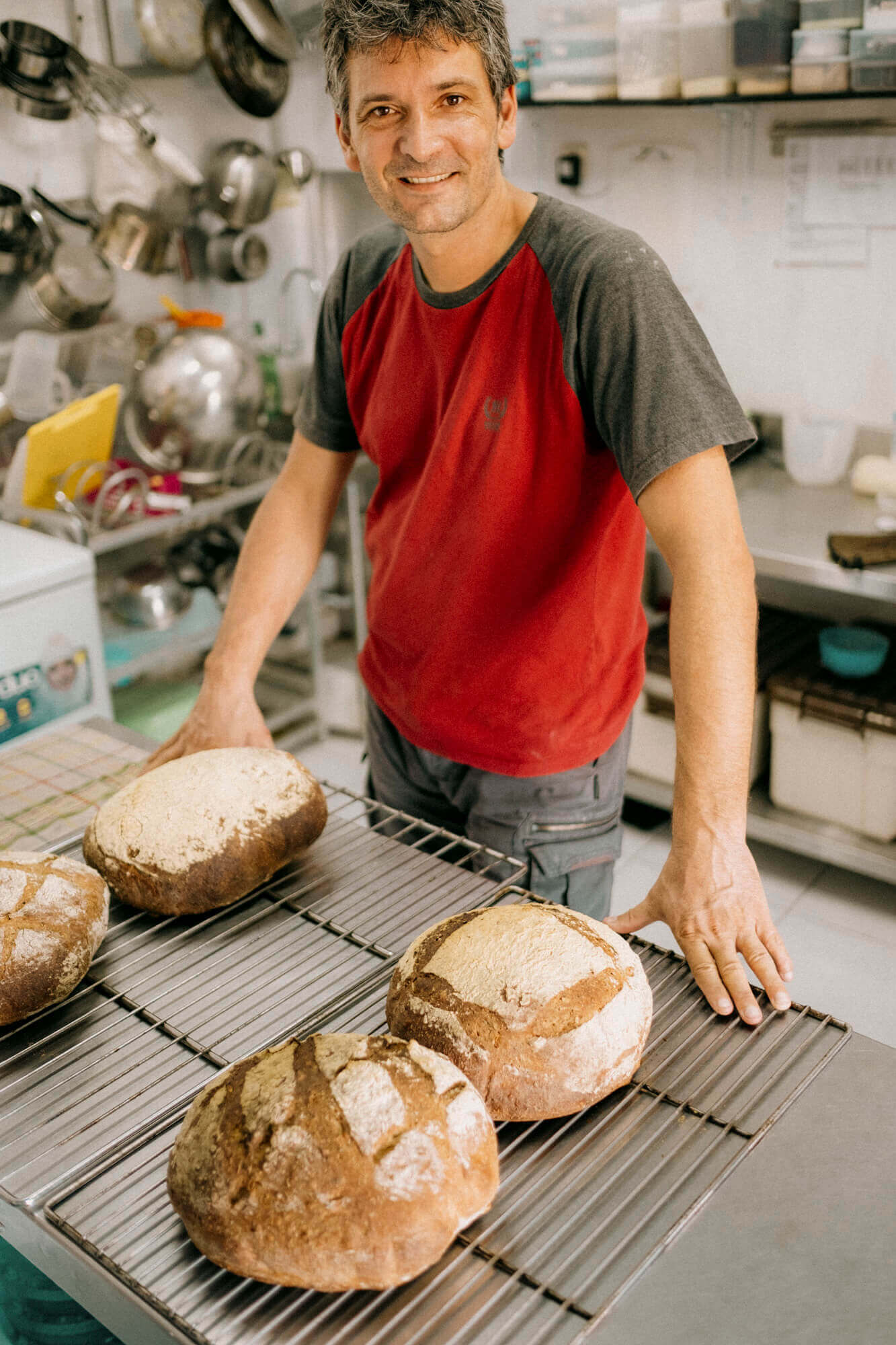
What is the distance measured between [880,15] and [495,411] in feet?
5.04

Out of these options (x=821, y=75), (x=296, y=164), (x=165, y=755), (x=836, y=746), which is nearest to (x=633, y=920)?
(x=165, y=755)

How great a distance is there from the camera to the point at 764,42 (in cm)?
233

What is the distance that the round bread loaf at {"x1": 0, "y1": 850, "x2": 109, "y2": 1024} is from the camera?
96 cm

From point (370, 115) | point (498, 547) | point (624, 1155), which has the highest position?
point (370, 115)

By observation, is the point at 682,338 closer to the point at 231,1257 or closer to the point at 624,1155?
the point at 624,1155

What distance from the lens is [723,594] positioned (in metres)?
1.12

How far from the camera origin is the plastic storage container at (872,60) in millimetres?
2191

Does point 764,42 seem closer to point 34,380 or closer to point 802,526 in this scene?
point 802,526

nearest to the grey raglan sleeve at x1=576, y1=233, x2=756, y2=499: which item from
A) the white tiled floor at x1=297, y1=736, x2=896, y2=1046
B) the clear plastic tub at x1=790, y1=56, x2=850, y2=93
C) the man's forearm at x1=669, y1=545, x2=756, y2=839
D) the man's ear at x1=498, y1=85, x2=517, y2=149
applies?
the man's forearm at x1=669, y1=545, x2=756, y2=839

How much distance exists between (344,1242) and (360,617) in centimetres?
252

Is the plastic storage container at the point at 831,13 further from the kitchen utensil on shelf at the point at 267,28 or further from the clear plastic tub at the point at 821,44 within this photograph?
the kitchen utensil on shelf at the point at 267,28

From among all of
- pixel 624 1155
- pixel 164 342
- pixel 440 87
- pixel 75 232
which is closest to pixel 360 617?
pixel 164 342

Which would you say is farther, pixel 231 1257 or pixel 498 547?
pixel 498 547

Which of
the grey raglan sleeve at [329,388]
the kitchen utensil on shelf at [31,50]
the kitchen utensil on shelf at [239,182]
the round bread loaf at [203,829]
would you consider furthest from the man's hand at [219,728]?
the kitchen utensil on shelf at [239,182]
